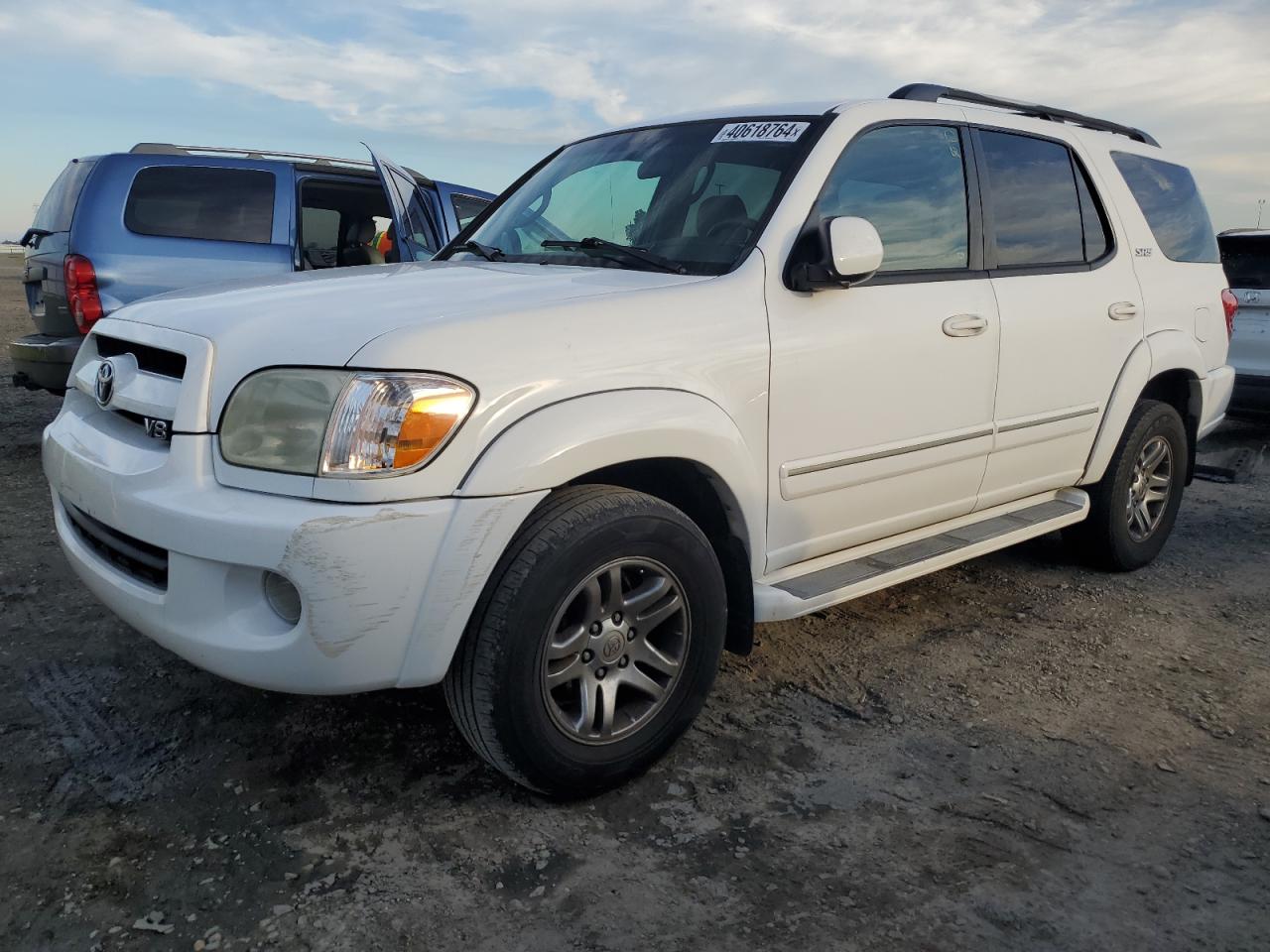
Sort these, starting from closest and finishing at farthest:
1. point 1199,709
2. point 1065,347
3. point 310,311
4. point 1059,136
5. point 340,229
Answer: point 310,311, point 1199,709, point 1065,347, point 1059,136, point 340,229

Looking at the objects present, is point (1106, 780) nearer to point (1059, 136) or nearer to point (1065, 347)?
point (1065, 347)

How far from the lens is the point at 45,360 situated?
5.76 metres

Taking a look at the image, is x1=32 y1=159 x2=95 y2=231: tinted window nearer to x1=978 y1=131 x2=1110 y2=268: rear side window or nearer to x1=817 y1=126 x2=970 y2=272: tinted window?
x1=817 y1=126 x2=970 y2=272: tinted window

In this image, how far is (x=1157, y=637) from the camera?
3.87 meters

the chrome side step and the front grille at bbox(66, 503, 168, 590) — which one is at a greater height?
the front grille at bbox(66, 503, 168, 590)

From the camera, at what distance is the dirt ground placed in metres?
2.15

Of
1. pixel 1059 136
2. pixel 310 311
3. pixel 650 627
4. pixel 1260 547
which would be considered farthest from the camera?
pixel 1260 547

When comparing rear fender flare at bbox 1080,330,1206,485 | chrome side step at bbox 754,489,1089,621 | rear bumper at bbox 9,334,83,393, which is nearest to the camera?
chrome side step at bbox 754,489,1089,621

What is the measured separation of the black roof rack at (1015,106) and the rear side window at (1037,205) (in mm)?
215

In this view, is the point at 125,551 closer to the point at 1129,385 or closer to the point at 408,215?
the point at 408,215

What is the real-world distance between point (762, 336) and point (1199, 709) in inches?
73.2

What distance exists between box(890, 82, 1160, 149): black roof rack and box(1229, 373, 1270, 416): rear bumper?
3.24 metres

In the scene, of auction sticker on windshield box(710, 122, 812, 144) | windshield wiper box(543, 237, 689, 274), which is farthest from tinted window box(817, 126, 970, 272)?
windshield wiper box(543, 237, 689, 274)

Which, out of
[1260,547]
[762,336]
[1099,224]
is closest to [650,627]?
[762,336]
